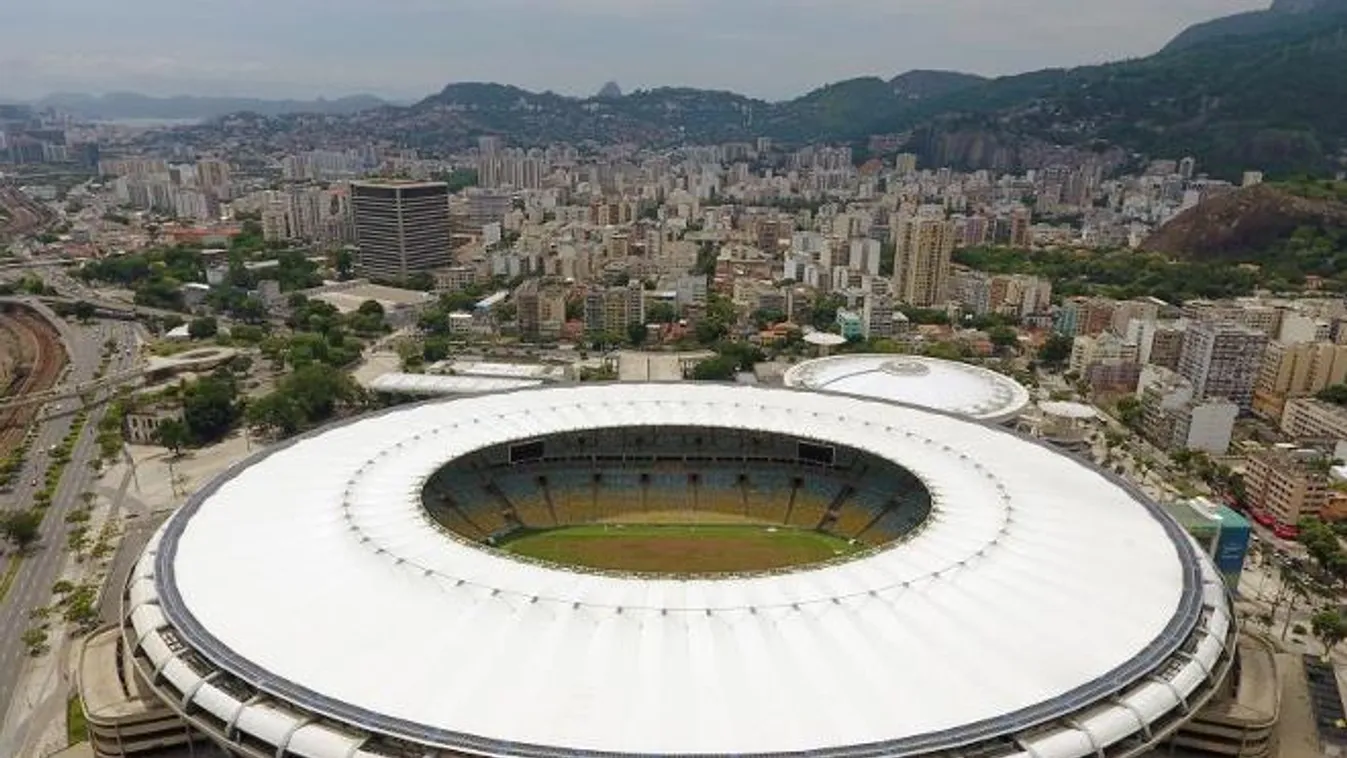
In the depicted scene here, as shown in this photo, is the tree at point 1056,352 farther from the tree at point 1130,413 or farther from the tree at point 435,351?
the tree at point 435,351

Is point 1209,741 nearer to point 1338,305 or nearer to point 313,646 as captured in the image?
point 313,646

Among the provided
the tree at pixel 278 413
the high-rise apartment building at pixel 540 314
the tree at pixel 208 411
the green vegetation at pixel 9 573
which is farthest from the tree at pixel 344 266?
the green vegetation at pixel 9 573

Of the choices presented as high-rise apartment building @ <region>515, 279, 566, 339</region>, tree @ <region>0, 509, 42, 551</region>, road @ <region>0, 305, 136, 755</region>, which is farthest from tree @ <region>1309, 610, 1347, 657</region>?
high-rise apartment building @ <region>515, 279, 566, 339</region>

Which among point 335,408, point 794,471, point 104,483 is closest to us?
point 794,471

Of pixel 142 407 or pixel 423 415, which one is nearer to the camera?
pixel 423 415

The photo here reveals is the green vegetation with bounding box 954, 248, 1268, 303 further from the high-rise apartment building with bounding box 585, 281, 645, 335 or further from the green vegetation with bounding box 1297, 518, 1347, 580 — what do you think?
the green vegetation with bounding box 1297, 518, 1347, 580

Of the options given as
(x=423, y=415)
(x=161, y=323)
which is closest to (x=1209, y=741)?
(x=423, y=415)

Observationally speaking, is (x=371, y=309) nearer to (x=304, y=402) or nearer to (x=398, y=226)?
(x=398, y=226)
